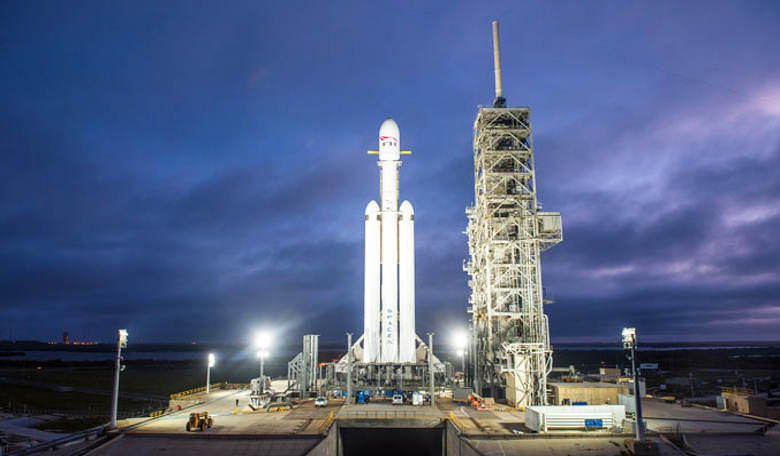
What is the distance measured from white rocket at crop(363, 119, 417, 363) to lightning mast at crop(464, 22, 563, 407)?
22.8ft

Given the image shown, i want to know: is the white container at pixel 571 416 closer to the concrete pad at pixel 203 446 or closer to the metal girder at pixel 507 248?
the metal girder at pixel 507 248

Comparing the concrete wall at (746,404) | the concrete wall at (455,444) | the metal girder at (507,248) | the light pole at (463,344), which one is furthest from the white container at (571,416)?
the light pole at (463,344)

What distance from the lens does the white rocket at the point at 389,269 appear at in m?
42.8

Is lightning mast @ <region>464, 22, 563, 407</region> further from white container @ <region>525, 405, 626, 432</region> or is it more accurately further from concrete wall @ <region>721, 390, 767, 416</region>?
concrete wall @ <region>721, 390, 767, 416</region>

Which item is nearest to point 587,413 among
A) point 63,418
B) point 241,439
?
point 241,439

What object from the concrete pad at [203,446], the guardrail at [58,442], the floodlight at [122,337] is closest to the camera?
the guardrail at [58,442]

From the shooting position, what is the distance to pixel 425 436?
1503 inches

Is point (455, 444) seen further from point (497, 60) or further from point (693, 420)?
point (497, 60)

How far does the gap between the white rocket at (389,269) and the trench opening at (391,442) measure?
609cm

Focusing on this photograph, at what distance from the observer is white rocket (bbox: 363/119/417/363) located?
141 ft

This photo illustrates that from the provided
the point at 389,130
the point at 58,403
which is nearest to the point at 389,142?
the point at 389,130

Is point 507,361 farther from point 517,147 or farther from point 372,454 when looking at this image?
point 517,147

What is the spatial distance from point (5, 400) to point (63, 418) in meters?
22.4

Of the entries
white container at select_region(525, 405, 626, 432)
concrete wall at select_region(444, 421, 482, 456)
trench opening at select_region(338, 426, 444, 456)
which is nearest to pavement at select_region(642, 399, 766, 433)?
white container at select_region(525, 405, 626, 432)
